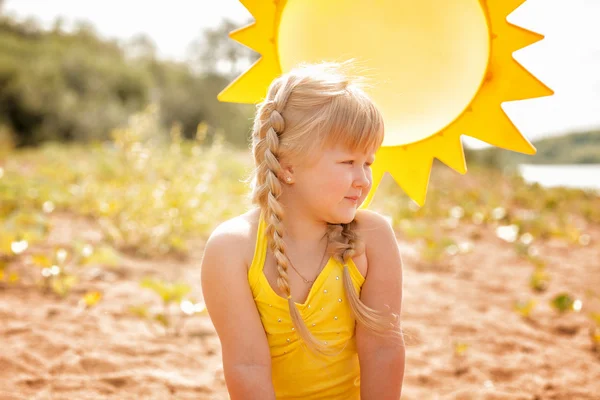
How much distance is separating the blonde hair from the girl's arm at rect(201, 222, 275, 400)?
10 cm

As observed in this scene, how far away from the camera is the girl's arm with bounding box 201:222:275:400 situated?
135 cm

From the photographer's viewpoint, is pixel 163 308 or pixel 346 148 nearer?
pixel 346 148

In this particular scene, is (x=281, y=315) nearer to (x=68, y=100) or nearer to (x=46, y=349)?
(x=46, y=349)

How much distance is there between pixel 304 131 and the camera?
1.32 m

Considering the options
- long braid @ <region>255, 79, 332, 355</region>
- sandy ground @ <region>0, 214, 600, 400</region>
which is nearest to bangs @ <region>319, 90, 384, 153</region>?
long braid @ <region>255, 79, 332, 355</region>

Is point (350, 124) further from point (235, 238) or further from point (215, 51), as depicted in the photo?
point (215, 51)

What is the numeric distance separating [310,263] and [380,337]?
11.1 inches

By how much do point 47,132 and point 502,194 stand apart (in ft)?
39.6

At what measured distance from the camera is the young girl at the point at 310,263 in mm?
1339

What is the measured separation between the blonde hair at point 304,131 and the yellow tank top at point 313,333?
0.13 ft

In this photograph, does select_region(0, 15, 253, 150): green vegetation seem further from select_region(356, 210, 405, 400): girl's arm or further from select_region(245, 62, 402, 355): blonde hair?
select_region(356, 210, 405, 400): girl's arm

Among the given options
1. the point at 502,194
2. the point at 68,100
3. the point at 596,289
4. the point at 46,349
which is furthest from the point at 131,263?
the point at 68,100

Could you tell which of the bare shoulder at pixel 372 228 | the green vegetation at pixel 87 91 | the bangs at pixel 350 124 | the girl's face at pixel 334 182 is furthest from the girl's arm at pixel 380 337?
the green vegetation at pixel 87 91

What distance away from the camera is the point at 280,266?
1.34 meters
